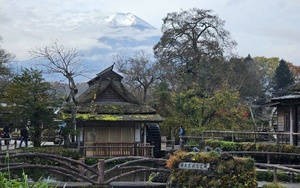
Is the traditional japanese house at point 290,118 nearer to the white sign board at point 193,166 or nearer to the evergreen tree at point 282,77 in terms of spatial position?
the white sign board at point 193,166

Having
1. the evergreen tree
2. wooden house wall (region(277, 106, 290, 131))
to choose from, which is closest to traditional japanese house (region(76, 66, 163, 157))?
wooden house wall (region(277, 106, 290, 131))

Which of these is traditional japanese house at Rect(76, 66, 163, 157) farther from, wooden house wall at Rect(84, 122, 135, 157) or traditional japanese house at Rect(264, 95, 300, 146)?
traditional japanese house at Rect(264, 95, 300, 146)

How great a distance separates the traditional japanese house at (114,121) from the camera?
29125mm

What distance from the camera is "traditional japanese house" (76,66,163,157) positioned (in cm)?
2912

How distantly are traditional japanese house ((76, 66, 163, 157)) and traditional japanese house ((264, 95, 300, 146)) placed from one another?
7682 mm

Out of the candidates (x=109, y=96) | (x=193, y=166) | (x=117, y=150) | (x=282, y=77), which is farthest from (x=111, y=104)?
(x=282, y=77)

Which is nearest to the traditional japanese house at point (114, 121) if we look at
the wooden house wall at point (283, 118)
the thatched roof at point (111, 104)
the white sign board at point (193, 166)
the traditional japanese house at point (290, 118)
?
the thatched roof at point (111, 104)

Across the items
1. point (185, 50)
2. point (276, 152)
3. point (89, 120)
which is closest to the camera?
point (276, 152)

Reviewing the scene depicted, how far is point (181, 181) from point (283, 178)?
19.2ft

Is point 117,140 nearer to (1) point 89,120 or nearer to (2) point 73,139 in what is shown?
(1) point 89,120

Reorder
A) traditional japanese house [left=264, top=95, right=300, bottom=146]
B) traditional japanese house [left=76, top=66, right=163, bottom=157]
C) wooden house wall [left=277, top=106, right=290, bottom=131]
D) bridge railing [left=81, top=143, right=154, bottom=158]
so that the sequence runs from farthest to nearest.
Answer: traditional japanese house [left=76, top=66, right=163, bottom=157], bridge railing [left=81, top=143, right=154, bottom=158], wooden house wall [left=277, top=106, right=290, bottom=131], traditional japanese house [left=264, top=95, right=300, bottom=146]

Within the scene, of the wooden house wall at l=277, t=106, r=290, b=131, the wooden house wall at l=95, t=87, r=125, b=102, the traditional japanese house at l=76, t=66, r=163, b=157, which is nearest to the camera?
the wooden house wall at l=277, t=106, r=290, b=131

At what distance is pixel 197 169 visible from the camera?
12344 mm

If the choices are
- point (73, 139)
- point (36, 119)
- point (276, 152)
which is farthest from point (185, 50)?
point (276, 152)
